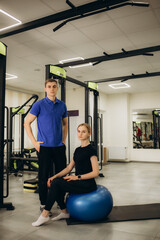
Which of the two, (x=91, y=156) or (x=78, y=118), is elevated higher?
(x=78, y=118)

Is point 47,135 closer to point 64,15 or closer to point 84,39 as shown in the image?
point 64,15

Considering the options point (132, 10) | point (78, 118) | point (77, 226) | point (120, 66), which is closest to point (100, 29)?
point (132, 10)

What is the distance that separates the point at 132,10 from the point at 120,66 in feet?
9.03

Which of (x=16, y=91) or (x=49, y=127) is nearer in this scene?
(x=49, y=127)

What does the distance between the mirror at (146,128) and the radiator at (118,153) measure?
68cm

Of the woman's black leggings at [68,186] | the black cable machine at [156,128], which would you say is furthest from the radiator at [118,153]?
the woman's black leggings at [68,186]

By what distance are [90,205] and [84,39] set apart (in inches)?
125

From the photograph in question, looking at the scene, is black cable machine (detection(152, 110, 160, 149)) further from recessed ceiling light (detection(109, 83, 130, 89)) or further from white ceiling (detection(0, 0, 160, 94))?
white ceiling (detection(0, 0, 160, 94))

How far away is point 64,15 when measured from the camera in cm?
342

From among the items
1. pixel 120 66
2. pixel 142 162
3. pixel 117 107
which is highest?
pixel 120 66

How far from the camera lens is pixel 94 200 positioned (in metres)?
2.41

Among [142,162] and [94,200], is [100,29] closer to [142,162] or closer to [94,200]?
[94,200]

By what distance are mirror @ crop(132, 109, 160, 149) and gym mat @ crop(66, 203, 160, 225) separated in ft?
20.1

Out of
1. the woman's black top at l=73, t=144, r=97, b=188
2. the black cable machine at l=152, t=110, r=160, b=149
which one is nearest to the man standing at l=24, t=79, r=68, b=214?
the woman's black top at l=73, t=144, r=97, b=188
